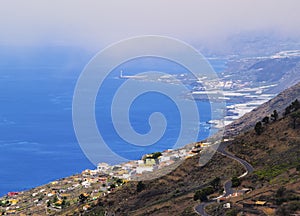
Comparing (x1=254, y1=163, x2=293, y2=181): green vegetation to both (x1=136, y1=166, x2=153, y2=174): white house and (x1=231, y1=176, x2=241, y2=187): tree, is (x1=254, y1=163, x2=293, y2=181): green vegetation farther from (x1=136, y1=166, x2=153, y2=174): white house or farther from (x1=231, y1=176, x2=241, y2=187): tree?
(x1=136, y1=166, x2=153, y2=174): white house

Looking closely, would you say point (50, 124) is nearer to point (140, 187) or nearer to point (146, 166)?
point (146, 166)

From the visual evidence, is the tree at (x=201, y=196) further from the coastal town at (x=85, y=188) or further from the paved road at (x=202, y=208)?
the coastal town at (x=85, y=188)

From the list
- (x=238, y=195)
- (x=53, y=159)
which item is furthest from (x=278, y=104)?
(x=238, y=195)

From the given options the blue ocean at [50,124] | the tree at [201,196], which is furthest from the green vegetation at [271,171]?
the blue ocean at [50,124]

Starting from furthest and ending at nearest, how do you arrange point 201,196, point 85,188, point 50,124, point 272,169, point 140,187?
point 50,124, point 85,188, point 140,187, point 272,169, point 201,196

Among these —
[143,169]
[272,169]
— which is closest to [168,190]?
[272,169]
